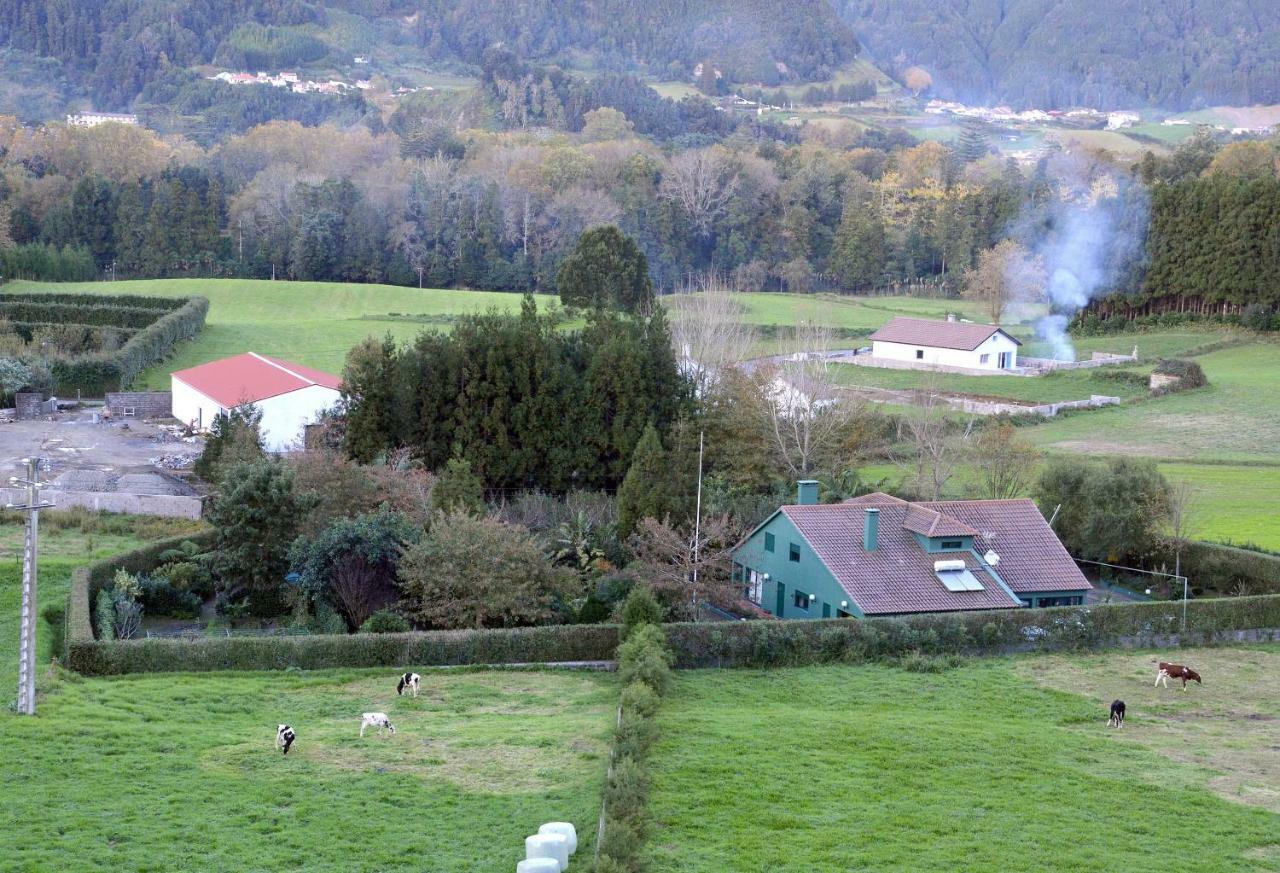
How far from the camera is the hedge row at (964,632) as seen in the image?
29.2 m

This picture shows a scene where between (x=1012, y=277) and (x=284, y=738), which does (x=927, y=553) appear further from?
(x=1012, y=277)

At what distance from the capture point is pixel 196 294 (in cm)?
8569

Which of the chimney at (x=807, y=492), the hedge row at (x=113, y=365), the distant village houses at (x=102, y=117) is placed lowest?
the chimney at (x=807, y=492)

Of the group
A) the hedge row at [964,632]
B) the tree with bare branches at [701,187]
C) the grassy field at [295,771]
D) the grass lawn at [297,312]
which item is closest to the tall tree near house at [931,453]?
the hedge row at [964,632]

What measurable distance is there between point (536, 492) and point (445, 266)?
5767 cm

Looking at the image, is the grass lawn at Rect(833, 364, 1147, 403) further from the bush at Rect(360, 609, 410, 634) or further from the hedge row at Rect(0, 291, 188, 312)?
the hedge row at Rect(0, 291, 188, 312)

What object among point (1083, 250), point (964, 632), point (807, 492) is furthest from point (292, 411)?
point (1083, 250)

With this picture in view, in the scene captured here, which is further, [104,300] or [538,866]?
[104,300]

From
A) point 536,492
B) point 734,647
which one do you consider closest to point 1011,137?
point 536,492

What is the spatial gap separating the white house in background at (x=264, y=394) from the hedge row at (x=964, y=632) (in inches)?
816

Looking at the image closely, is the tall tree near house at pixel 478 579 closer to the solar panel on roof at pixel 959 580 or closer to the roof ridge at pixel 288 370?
the solar panel on roof at pixel 959 580

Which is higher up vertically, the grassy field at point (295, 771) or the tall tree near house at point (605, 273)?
the tall tree near house at point (605, 273)

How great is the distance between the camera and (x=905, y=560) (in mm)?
33188

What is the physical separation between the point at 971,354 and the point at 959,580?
37434 mm
